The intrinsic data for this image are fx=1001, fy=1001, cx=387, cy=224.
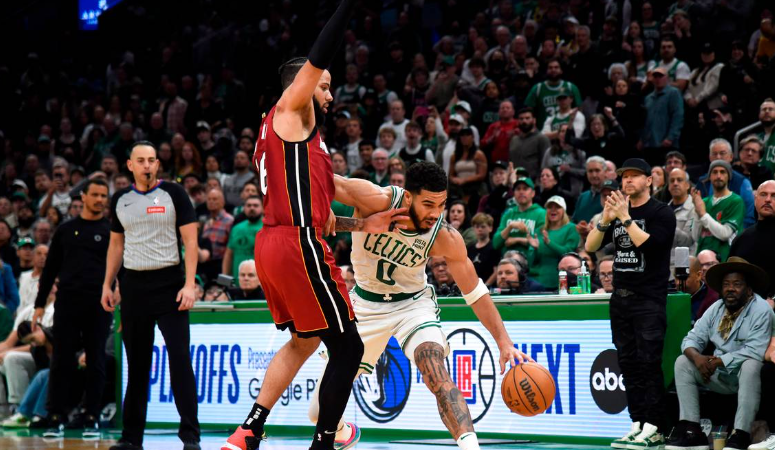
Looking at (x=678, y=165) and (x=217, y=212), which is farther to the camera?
(x=217, y=212)

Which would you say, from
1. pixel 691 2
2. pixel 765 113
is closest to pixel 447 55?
pixel 691 2

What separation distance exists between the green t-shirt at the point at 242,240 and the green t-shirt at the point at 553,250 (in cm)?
372

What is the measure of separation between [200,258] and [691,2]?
316 inches

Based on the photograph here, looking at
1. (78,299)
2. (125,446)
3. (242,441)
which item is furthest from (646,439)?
(78,299)

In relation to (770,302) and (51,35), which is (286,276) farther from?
(51,35)

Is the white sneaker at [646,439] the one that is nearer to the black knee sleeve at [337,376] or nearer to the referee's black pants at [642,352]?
the referee's black pants at [642,352]

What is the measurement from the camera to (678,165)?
10.9 metres

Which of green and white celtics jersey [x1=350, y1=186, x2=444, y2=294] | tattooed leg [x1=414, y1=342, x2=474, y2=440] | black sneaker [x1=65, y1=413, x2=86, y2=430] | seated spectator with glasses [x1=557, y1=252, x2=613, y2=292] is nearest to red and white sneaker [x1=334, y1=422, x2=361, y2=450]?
tattooed leg [x1=414, y1=342, x2=474, y2=440]

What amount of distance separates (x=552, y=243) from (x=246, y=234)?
4.09 metres

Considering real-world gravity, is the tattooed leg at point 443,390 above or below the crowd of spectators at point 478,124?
below

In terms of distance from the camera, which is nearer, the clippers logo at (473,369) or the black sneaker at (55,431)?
the clippers logo at (473,369)

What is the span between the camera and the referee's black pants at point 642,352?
8141 millimetres

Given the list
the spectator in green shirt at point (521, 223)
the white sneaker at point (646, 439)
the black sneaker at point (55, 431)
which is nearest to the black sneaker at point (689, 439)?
the white sneaker at point (646, 439)

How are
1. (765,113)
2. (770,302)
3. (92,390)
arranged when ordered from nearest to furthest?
(770,302) < (92,390) < (765,113)
